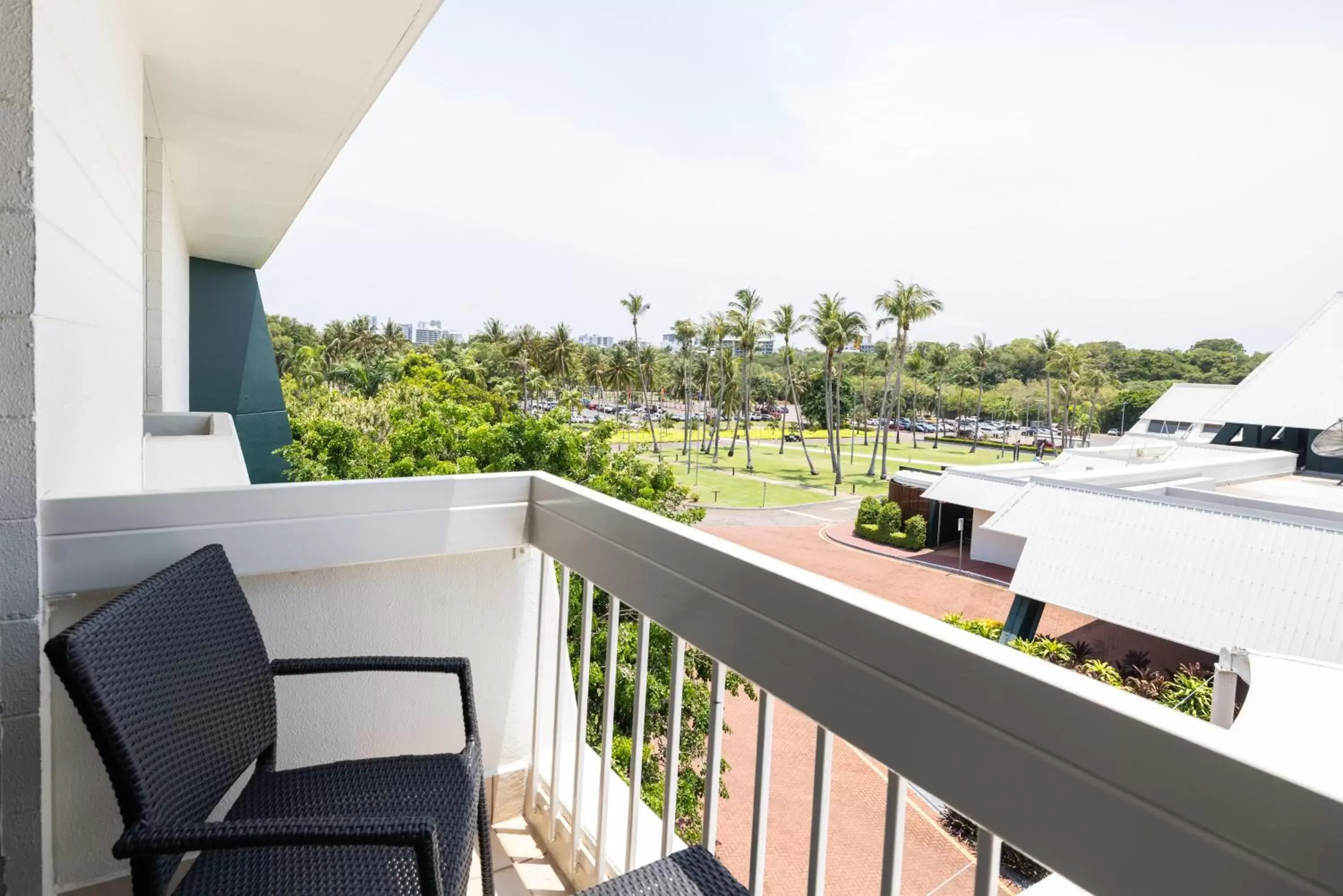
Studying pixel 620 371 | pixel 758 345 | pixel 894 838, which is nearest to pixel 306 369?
pixel 620 371

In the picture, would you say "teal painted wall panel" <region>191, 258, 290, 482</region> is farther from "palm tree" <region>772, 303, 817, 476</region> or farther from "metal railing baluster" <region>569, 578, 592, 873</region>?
"palm tree" <region>772, 303, 817, 476</region>

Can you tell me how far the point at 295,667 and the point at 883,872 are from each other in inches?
38.6

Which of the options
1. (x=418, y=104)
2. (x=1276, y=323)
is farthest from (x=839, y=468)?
(x=418, y=104)

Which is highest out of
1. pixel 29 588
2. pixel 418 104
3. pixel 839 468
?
pixel 418 104

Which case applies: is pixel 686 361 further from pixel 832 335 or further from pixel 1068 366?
A: pixel 1068 366

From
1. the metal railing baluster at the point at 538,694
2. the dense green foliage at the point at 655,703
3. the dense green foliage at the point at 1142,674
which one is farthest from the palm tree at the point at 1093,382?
the metal railing baluster at the point at 538,694

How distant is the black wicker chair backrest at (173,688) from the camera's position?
3.03 feet

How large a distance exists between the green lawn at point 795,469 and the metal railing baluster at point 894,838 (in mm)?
17472

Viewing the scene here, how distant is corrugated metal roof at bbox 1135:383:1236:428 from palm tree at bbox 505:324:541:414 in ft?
100

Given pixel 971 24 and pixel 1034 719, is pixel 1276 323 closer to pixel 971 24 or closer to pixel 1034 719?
pixel 1034 719

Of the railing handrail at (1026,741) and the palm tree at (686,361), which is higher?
the palm tree at (686,361)

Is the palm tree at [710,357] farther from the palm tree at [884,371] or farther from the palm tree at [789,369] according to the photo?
the palm tree at [884,371]

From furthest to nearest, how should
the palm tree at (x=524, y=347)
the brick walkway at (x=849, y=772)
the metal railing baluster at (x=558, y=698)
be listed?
1. the palm tree at (x=524, y=347)
2. the metal railing baluster at (x=558, y=698)
3. the brick walkway at (x=849, y=772)

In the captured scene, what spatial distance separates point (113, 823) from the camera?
1.41 metres
